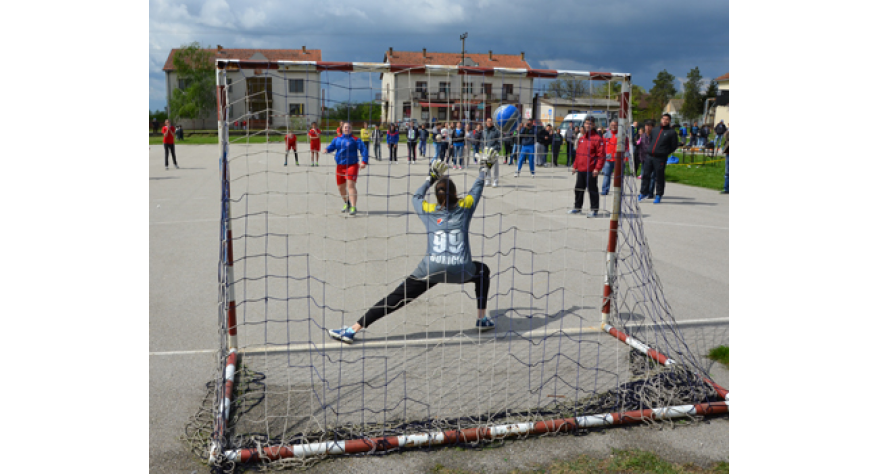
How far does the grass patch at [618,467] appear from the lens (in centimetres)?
376

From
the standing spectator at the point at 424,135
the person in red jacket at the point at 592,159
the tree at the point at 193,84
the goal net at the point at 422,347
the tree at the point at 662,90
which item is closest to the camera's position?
the goal net at the point at 422,347

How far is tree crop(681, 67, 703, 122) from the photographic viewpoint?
66.4m

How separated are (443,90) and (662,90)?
268 ft

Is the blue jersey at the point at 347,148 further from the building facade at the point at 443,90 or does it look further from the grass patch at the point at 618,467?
the grass patch at the point at 618,467

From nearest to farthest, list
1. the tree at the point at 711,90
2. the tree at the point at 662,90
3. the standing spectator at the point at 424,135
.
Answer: the standing spectator at the point at 424,135
the tree at the point at 711,90
the tree at the point at 662,90

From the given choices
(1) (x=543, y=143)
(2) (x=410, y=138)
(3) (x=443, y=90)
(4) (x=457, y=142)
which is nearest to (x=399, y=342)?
(3) (x=443, y=90)

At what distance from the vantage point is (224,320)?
16.1ft

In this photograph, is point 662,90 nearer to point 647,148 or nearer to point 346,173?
point 647,148

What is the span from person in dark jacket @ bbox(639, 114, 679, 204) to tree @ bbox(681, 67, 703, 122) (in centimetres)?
5465

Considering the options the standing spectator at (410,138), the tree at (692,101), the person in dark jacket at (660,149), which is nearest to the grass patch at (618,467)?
the standing spectator at (410,138)

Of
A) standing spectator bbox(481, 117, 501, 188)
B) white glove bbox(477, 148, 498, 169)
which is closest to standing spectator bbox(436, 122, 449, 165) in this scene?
standing spectator bbox(481, 117, 501, 188)

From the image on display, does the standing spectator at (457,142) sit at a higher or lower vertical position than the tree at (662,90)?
lower

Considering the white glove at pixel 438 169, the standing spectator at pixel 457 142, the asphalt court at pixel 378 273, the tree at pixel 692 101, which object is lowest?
the asphalt court at pixel 378 273

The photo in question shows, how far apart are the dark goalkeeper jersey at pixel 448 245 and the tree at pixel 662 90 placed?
71.5m
